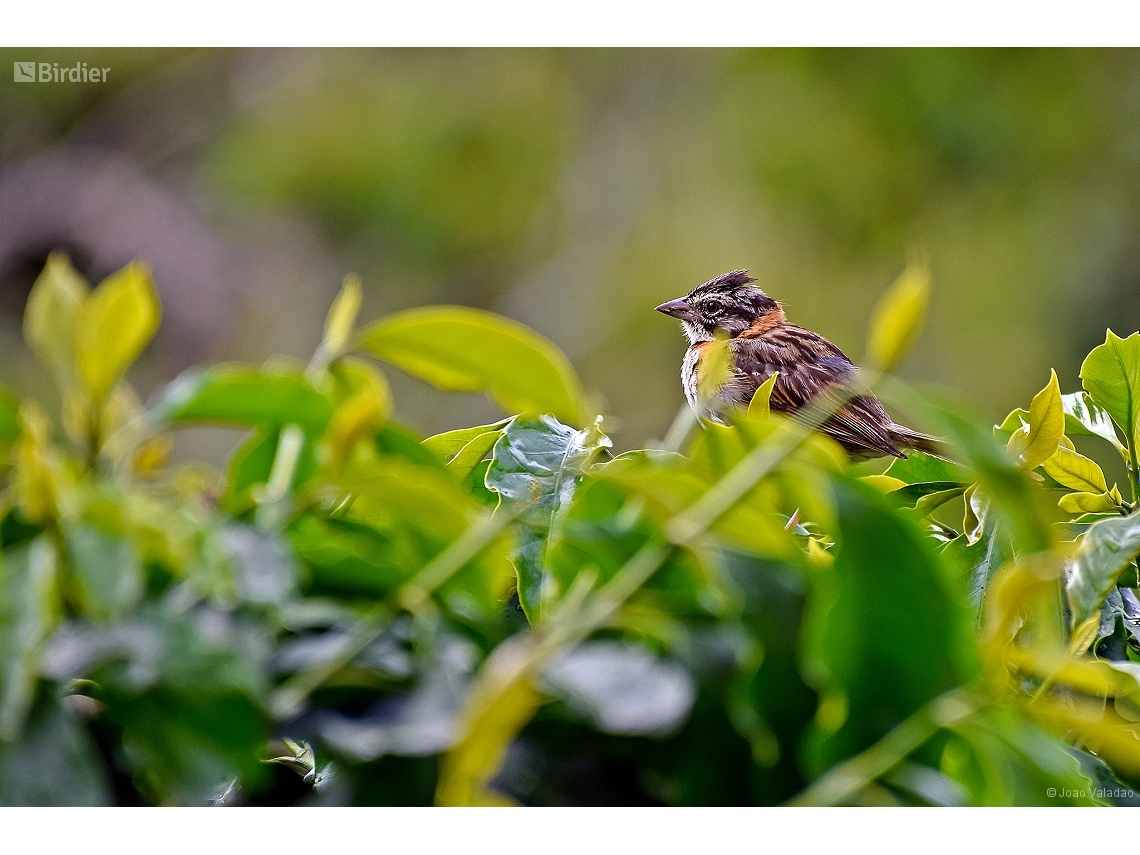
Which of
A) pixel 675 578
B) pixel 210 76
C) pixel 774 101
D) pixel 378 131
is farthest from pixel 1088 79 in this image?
pixel 675 578

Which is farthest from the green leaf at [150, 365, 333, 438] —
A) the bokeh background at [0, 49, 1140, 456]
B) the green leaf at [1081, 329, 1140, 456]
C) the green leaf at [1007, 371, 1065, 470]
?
the bokeh background at [0, 49, 1140, 456]

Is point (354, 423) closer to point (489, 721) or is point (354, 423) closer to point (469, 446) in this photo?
point (489, 721)

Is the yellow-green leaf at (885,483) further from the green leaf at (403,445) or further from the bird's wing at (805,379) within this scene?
the bird's wing at (805,379)

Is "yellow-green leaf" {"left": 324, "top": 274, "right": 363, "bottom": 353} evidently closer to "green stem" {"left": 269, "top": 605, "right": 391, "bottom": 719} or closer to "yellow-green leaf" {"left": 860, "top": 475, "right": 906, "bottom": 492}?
"green stem" {"left": 269, "top": 605, "right": 391, "bottom": 719}

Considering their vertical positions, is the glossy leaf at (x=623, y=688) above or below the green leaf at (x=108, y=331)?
below

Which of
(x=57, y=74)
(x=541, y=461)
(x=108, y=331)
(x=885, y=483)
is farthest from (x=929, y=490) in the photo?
(x=57, y=74)

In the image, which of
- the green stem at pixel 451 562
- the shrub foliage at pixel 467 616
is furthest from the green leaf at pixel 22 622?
the green stem at pixel 451 562
